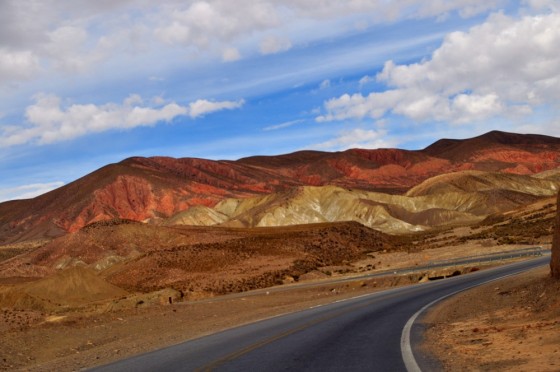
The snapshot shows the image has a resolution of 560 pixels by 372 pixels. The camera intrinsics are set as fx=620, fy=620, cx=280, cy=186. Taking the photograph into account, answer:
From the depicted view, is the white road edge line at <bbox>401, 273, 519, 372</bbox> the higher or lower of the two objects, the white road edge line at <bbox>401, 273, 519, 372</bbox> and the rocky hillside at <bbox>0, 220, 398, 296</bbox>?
the lower

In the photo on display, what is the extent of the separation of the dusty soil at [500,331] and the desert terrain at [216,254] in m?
0.16

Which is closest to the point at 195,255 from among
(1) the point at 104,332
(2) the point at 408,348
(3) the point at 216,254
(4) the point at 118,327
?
(3) the point at 216,254

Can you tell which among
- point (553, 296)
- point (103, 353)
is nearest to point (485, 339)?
point (553, 296)

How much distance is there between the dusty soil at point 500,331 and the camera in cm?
1013

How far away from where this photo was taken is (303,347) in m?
13.3

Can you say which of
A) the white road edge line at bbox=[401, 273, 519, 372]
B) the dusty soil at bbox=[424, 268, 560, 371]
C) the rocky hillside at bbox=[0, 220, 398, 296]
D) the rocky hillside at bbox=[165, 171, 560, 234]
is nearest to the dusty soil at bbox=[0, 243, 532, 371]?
the white road edge line at bbox=[401, 273, 519, 372]

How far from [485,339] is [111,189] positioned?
594 feet

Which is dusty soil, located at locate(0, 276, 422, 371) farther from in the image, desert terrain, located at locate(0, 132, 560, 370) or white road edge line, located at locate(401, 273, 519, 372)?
white road edge line, located at locate(401, 273, 519, 372)

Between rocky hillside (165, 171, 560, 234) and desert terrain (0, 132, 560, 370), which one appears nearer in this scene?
desert terrain (0, 132, 560, 370)

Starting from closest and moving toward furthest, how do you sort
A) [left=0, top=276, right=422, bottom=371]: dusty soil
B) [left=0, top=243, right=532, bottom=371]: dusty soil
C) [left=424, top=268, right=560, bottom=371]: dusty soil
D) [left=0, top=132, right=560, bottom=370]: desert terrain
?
[left=424, top=268, right=560, bottom=371]: dusty soil, [left=0, top=276, right=422, bottom=371]: dusty soil, [left=0, top=243, right=532, bottom=371]: dusty soil, [left=0, top=132, right=560, bottom=370]: desert terrain

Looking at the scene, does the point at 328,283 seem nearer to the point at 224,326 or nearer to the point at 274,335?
the point at 224,326

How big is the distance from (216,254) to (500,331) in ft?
174

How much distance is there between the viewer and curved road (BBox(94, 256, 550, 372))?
11125 millimetres

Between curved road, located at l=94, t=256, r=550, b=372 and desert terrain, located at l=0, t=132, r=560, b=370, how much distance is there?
117cm
